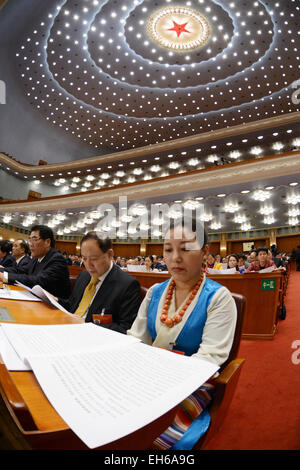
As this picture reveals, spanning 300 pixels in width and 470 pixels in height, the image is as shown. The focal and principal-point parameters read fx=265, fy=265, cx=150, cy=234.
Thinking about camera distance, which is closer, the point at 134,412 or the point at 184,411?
the point at 134,412

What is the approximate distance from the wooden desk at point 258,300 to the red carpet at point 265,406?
18.1 inches

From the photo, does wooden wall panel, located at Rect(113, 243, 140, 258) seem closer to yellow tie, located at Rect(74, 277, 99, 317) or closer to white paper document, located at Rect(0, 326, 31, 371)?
yellow tie, located at Rect(74, 277, 99, 317)

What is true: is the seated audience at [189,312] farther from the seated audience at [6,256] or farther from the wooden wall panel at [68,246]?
the wooden wall panel at [68,246]

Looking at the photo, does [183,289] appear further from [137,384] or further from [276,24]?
[276,24]

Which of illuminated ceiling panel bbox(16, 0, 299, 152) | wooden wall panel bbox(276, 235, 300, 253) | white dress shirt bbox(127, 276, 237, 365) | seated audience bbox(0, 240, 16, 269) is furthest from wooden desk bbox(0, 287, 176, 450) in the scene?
wooden wall panel bbox(276, 235, 300, 253)

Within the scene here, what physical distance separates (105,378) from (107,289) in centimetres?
118

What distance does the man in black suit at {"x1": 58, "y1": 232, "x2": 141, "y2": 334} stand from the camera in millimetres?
1642

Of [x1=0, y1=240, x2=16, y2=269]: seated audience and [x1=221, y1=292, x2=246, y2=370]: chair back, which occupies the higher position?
[x1=0, y1=240, x2=16, y2=269]: seated audience

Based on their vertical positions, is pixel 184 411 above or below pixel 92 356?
below

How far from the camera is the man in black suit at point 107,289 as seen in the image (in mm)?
1642

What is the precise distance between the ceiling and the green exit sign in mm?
6952
